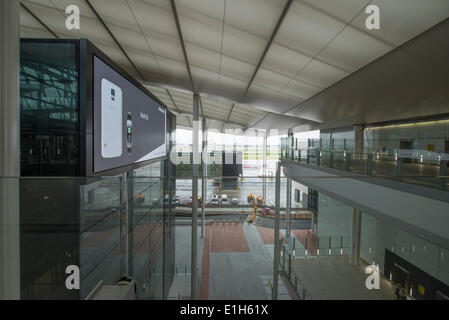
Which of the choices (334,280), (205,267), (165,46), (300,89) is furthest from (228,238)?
(165,46)

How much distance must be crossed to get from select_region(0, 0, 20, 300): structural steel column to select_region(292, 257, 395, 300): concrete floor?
2.78 meters

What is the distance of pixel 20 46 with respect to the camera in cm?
203

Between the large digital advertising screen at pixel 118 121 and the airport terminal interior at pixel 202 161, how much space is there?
3cm

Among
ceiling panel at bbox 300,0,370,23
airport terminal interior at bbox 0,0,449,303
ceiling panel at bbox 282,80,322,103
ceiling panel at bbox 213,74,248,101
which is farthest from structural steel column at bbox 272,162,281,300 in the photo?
ceiling panel at bbox 213,74,248,101

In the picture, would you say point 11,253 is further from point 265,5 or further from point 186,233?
point 265,5

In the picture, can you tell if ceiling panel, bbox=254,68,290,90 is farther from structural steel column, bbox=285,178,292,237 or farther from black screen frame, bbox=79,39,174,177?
black screen frame, bbox=79,39,174,177

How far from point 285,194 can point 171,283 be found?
229 inches

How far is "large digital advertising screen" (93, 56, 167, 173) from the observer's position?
2.12 m

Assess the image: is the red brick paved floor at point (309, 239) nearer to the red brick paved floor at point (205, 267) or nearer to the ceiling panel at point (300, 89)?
the red brick paved floor at point (205, 267)

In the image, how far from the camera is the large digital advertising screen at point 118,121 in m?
2.12

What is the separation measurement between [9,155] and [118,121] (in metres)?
0.98

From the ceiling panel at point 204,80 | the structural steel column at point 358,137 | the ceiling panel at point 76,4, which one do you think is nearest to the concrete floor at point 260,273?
the ceiling panel at point 204,80

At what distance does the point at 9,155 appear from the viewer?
2010mm

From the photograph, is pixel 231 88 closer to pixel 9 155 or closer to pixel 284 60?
pixel 284 60
